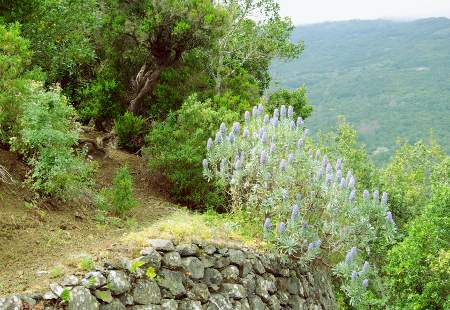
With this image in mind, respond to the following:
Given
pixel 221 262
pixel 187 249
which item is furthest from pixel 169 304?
pixel 221 262

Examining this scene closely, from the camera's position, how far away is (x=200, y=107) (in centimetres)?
1159

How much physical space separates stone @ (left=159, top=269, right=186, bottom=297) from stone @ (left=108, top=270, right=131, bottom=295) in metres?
0.61

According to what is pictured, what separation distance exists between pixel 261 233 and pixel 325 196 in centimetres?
123

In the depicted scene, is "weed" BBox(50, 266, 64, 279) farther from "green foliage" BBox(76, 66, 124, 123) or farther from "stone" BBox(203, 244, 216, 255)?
"green foliage" BBox(76, 66, 124, 123)

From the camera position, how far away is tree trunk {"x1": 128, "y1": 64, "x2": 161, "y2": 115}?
1366cm

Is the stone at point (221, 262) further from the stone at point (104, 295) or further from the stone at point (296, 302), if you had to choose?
the stone at point (104, 295)

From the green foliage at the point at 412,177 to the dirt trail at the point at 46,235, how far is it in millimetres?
12703

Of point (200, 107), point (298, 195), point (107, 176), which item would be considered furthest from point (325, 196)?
point (107, 176)

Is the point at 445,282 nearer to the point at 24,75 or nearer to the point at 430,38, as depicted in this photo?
the point at 24,75

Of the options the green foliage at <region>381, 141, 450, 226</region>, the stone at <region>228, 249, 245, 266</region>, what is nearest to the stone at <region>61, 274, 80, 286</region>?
the stone at <region>228, 249, 245, 266</region>

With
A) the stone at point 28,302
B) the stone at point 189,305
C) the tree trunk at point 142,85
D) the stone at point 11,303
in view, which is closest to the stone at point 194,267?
the stone at point 189,305

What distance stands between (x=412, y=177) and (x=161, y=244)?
62.2 ft

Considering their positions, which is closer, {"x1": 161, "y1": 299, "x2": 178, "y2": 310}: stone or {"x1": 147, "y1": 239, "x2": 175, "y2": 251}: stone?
{"x1": 161, "y1": 299, "x2": 178, "y2": 310}: stone

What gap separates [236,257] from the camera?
8383mm
